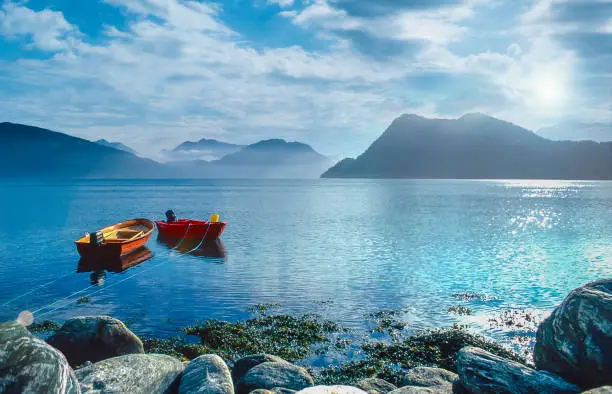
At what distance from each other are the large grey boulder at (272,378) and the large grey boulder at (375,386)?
1.51 meters

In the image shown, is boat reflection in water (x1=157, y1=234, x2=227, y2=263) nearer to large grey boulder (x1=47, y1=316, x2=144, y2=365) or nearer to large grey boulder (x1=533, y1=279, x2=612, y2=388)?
large grey boulder (x1=47, y1=316, x2=144, y2=365)

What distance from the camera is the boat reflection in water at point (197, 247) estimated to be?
1524 inches

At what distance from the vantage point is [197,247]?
43188mm

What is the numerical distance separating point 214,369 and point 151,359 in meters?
1.73

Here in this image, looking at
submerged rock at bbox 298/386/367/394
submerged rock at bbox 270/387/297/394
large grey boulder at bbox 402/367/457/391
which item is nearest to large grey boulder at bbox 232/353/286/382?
submerged rock at bbox 270/387/297/394

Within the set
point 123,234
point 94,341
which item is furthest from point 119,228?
point 94,341

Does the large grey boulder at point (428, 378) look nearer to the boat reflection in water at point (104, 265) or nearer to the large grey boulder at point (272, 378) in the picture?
the large grey boulder at point (272, 378)

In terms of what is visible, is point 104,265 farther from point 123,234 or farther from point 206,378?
point 206,378

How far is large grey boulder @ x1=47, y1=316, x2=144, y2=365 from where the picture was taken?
46.0 ft

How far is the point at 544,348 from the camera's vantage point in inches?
414

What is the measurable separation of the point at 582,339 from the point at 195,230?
40.0 m

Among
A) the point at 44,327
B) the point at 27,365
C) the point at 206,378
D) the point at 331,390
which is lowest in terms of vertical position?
the point at 44,327

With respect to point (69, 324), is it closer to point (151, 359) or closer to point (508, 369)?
point (151, 359)

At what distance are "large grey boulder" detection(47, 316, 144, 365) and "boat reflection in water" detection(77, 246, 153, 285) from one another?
1598cm
